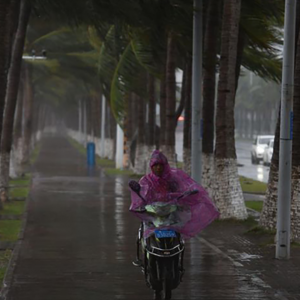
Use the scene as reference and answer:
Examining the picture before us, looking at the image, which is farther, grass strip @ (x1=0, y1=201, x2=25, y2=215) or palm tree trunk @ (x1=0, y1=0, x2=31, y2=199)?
palm tree trunk @ (x1=0, y1=0, x2=31, y2=199)

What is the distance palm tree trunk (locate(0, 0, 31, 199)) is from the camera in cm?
2533

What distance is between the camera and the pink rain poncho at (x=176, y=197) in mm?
10531

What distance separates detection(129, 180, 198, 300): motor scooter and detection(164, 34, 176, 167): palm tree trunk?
18.3 metres

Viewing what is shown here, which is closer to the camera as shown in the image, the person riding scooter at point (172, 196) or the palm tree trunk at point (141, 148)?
the person riding scooter at point (172, 196)

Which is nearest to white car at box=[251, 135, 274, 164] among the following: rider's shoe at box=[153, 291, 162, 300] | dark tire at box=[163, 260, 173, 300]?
rider's shoe at box=[153, 291, 162, 300]

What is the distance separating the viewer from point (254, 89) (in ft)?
441

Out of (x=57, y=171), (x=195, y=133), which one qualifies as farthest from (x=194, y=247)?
(x=57, y=171)

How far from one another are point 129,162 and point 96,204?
69.1 ft

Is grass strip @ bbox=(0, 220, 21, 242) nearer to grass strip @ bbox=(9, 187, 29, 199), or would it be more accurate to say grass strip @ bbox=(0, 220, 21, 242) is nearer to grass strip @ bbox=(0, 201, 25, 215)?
grass strip @ bbox=(0, 201, 25, 215)

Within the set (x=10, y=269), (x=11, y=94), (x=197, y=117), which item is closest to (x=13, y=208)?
(x=197, y=117)

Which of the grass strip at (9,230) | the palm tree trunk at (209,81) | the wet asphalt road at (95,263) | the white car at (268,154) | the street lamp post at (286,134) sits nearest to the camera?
Answer: the wet asphalt road at (95,263)

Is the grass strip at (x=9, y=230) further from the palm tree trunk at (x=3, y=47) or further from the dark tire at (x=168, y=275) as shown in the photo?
the dark tire at (x=168, y=275)

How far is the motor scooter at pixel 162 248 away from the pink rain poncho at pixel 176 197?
0.19 ft

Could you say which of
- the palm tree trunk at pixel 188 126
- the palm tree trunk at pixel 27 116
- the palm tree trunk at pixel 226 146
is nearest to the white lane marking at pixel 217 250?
the palm tree trunk at pixel 226 146
